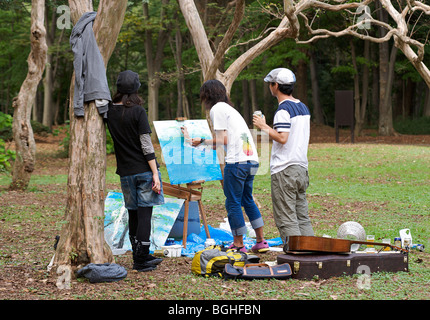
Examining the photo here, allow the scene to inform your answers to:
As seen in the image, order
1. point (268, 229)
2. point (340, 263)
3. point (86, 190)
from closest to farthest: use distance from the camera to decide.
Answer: point (340, 263) → point (86, 190) → point (268, 229)

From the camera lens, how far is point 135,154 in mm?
5234

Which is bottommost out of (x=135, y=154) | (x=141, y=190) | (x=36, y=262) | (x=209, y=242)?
(x=36, y=262)

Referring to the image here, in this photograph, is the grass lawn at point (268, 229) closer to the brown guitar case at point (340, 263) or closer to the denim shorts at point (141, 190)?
the brown guitar case at point (340, 263)

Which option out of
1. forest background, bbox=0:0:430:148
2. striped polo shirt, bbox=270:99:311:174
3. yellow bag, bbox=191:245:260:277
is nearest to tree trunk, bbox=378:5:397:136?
forest background, bbox=0:0:430:148

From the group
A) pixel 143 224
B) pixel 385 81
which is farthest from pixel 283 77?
pixel 385 81

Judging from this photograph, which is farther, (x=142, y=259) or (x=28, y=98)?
(x=28, y=98)

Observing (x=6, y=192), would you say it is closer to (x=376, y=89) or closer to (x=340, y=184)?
(x=340, y=184)

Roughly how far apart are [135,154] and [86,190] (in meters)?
0.57

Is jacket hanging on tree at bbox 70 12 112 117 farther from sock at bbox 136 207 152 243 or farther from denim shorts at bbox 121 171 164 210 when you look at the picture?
sock at bbox 136 207 152 243

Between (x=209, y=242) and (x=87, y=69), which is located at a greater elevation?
(x=87, y=69)

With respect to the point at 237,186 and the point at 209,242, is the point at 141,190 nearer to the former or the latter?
the point at 237,186

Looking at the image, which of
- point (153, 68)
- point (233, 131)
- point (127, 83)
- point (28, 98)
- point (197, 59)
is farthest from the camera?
point (197, 59)

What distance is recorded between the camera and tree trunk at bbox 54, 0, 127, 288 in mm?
5102
